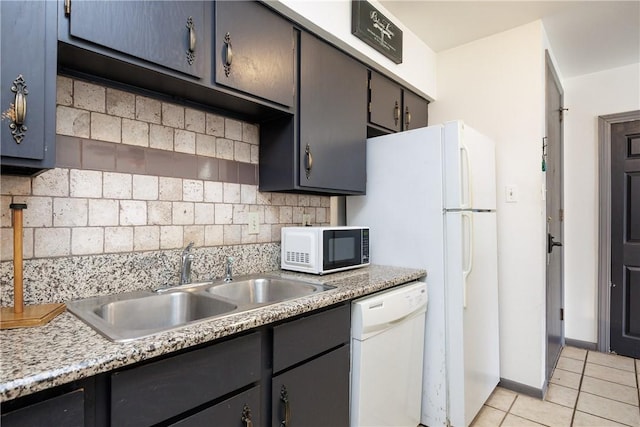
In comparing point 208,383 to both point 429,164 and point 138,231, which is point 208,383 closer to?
point 138,231

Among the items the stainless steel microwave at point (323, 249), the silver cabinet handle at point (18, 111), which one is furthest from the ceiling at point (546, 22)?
the silver cabinet handle at point (18, 111)

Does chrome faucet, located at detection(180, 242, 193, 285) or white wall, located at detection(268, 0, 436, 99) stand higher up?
white wall, located at detection(268, 0, 436, 99)

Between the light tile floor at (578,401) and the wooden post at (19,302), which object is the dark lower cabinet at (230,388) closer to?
the wooden post at (19,302)

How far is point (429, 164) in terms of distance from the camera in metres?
1.98

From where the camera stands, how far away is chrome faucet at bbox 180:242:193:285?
1.56m

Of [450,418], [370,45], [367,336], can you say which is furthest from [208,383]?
[370,45]

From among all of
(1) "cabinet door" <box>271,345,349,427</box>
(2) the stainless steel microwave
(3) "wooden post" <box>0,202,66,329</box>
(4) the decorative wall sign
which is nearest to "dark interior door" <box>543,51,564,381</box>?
(4) the decorative wall sign

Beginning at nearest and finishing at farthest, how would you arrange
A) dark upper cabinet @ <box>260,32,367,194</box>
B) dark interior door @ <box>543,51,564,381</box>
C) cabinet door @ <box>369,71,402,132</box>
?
dark upper cabinet @ <box>260,32,367,194</box> < cabinet door @ <box>369,71,402,132</box> < dark interior door @ <box>543,51,564,381</box>

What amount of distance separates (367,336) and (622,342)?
9.51 feet

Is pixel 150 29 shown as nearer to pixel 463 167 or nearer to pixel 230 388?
pixel 230 388

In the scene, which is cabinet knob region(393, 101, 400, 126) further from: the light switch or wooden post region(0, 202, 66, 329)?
wooden post region(0, 202, 66, 329)

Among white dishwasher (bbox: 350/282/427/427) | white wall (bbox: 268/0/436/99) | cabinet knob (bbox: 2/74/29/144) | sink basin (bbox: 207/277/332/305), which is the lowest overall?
white dishwasher (bbox: 350/282/427/427)

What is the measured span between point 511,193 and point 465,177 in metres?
0.72

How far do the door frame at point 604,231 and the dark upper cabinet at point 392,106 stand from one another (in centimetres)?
171
